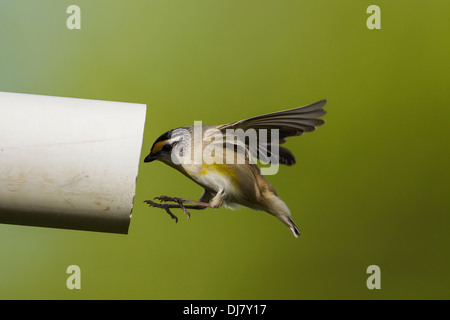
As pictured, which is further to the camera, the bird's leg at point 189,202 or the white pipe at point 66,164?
the bird's leg at point 189,202

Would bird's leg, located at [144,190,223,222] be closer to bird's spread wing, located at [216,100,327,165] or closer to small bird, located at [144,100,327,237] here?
small bird, located at [144,100,327,237]

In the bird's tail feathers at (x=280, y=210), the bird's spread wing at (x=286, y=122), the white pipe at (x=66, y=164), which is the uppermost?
the bird's spread wing at (x=286, y=122)

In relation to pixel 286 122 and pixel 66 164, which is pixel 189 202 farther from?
pixel 66 164

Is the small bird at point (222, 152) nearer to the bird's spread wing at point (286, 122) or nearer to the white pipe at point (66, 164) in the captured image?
the bird's spread wing at point (286, 122)

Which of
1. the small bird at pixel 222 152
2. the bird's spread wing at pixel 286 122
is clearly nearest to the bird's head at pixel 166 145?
the small bird at pixel 222 152

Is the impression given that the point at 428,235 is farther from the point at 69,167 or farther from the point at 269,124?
the point at 69,167

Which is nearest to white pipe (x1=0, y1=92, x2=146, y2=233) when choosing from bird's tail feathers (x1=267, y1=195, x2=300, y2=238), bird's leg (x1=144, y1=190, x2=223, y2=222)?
bird's leg (x1=144, y1=190, x2=223, y2=222)

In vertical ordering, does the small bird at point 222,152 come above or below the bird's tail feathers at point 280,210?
above

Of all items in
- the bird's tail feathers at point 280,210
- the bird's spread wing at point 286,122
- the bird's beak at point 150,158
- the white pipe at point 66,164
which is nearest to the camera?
the white pipe at point 66,164
